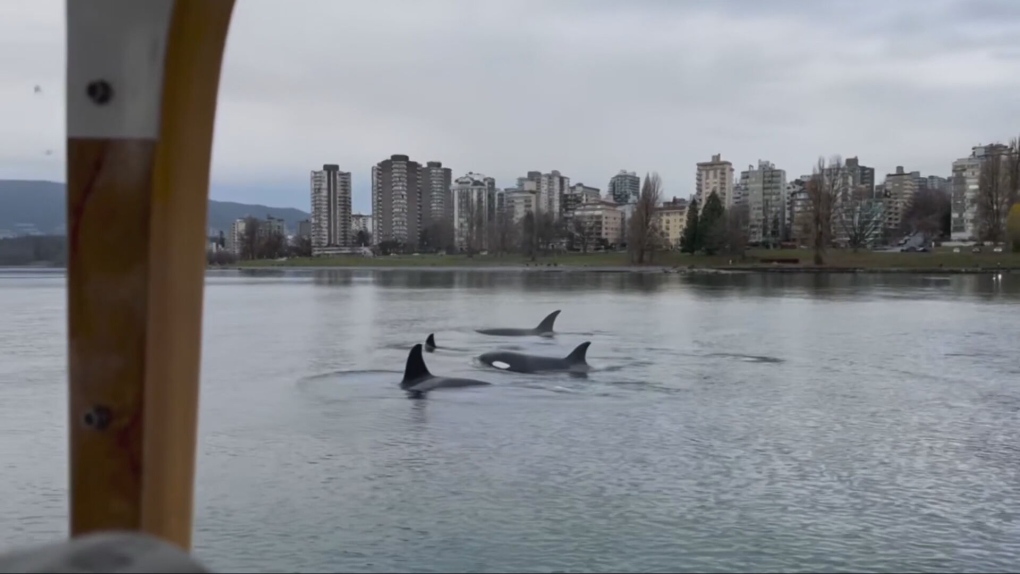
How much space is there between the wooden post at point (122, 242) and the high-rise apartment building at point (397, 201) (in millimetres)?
76868

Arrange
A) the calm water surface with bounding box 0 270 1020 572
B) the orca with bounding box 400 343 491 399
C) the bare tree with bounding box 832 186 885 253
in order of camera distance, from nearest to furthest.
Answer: the calm water surface with bounding box 0 270 1020 572 < the orca with bounding box 400 343 491 399 < the bare tree with bounding box 832 186 885 253

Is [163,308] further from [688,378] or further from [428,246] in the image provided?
[428,246]

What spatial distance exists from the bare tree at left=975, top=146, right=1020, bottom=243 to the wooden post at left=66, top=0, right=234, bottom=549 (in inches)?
2465

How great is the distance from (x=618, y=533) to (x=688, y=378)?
718cm

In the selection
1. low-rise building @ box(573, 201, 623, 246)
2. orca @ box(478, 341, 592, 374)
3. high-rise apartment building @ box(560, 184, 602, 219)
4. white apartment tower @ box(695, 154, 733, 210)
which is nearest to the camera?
orca @ box(478, 341, 592, 374)

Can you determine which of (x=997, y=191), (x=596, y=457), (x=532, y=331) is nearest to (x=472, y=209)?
(x=997, y=191)

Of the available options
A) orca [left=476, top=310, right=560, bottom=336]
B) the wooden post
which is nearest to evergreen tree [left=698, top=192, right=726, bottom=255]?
orca [left=476, top=310, right=560, bottom=336]

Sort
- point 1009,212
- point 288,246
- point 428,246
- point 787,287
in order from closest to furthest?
point 787,287 → point 288,246 → point 1009,212 → point 428,246

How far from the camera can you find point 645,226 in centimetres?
7394

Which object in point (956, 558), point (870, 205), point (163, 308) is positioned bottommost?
point (956, 558)

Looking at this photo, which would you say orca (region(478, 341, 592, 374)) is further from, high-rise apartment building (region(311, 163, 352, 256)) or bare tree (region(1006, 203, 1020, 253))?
high-rise apartment building (region(311, 163, 352, 256))

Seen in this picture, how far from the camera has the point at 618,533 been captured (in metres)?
5.80

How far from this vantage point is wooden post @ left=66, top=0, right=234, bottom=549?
283 cm

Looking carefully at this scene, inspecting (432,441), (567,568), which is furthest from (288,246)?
(567,568)
